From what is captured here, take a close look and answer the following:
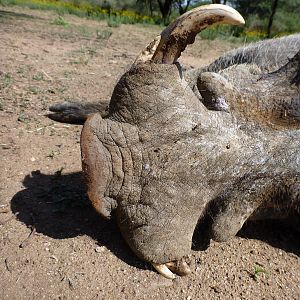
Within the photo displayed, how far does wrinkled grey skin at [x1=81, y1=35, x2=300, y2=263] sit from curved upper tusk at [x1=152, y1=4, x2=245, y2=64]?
6 cm

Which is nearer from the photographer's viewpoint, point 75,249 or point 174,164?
point 174,164

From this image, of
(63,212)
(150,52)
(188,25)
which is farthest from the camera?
(63,212)

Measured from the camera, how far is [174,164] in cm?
185

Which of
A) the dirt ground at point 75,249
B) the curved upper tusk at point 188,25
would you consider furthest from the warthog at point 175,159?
the dirt ground at point 75,249

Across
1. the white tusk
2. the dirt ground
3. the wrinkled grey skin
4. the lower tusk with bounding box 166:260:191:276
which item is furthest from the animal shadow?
the white tusk

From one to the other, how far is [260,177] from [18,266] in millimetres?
1193

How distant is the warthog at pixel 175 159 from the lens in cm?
185

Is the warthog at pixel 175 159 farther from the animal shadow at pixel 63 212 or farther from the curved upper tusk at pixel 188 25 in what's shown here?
the animal shadow at pixel 63 212

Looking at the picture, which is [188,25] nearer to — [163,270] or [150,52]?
[150,52]

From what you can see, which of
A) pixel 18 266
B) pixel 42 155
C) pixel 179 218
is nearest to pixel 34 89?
pixel 42 155

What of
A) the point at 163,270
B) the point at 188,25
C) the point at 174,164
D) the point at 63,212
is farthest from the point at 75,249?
the point at 188,25

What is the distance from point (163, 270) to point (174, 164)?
52cm

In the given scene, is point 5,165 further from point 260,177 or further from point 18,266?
point 260,177

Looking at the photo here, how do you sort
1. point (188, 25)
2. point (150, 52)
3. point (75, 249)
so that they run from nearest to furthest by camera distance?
point (188, 25)
point (150, 52)
point (75, 249)
